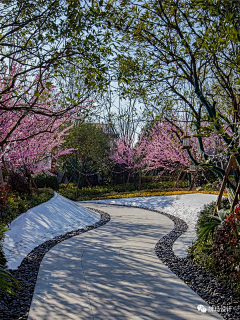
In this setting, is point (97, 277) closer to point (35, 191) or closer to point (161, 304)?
point (161, 304)

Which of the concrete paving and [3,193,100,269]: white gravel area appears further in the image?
[3,193,100,269]: white gravel area

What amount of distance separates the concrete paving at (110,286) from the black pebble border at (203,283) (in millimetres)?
130

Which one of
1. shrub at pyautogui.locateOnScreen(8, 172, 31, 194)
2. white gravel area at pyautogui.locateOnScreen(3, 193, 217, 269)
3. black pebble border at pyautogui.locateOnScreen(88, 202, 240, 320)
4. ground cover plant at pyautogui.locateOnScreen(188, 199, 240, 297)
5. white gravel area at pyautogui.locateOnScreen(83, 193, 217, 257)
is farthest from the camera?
white gravel area at pyautogui.locateOnScreen(83, 193, 217, 257)

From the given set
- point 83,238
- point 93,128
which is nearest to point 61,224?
point 83,238

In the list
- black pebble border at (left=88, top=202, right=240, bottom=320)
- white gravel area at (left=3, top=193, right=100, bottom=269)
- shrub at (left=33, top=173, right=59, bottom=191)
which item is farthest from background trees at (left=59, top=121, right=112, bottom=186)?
black pebble border at (left=88, top=202, right=240, bottom=320)

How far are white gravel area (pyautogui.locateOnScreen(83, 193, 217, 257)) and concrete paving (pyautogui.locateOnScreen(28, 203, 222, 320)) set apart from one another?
7.64ft

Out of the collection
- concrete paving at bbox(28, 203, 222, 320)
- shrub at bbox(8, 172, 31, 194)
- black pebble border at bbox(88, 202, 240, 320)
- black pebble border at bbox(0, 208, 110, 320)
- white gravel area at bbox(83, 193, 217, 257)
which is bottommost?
black pebble border at bbox(0, 208, 110, 320)

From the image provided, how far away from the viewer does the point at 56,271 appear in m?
5.34

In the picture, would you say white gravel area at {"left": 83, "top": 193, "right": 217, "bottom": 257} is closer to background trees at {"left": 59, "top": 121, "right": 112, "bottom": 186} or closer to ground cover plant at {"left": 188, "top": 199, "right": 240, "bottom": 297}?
ground cover plant at {"left": 188, "top": 199, "right": 240, "bottom": 297}

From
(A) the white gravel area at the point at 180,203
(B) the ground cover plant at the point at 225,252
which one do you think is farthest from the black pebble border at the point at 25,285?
(A) the white gravel area at the point at 180,203

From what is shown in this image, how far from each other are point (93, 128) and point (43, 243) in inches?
579

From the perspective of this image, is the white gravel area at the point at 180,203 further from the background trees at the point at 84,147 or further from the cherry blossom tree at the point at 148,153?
Answer: the cherry blossom tree at the point at 148,153

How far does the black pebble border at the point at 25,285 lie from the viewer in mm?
3779

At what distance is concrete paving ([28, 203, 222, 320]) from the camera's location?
147 inches
